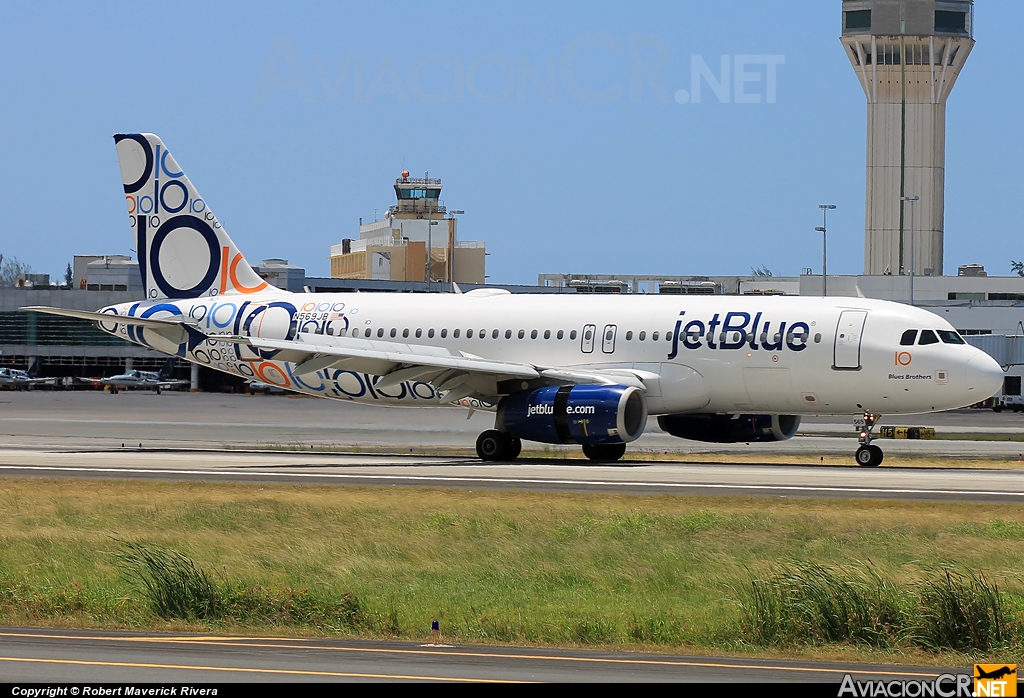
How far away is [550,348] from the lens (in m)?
39.4

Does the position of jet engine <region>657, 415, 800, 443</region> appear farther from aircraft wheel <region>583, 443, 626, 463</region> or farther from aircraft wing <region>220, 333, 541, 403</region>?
aircraft wing <region>220, 333, 541, 403</region>

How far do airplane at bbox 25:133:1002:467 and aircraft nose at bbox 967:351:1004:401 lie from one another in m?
0.05

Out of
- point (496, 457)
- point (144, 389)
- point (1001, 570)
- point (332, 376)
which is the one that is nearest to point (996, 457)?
point (496, 457)

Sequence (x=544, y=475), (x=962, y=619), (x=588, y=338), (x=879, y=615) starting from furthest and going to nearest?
1. (x=588, y=338)
2. (x=544, y=475)
3. (x=879, y=615)
4. (x=962, y=619)

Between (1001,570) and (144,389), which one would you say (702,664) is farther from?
(144,389)

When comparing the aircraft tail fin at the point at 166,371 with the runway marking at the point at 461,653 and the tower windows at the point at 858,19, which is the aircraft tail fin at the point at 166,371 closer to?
the tower windows at the point at 858,19

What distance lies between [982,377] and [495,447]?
1274cm

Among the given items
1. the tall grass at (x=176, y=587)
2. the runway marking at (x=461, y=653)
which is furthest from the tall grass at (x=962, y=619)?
the tall grass at (x=176, y=587)

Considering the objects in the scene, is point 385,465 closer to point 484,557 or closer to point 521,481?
point 521,481

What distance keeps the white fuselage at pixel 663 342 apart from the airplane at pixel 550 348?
4 cm

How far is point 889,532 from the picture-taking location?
22.8 metres

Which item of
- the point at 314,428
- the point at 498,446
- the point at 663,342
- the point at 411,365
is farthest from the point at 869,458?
the point at 314,428

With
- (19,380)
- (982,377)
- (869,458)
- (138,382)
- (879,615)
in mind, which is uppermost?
(982,377)

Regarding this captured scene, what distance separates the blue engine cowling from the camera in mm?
35344
